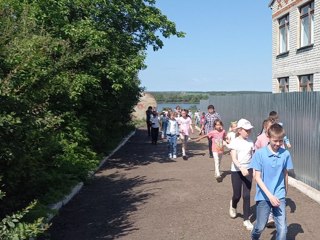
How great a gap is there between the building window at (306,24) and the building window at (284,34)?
6.26 ft

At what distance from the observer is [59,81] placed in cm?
912

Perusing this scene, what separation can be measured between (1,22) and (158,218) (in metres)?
3.93

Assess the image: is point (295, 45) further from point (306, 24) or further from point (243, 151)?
point (243, 151)

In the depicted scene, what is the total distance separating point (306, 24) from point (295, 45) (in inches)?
47.5

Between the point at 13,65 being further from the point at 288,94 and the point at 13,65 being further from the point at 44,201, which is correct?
the point at 288,94

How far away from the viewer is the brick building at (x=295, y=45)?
58.9 ft

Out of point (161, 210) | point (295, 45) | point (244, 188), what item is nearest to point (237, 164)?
point (244, 188)

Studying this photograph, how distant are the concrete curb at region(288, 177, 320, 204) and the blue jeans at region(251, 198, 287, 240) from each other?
326cm

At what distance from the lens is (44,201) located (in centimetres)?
823

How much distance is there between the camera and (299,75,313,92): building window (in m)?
18.6

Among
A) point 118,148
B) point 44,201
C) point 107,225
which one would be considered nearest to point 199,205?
point 107,225

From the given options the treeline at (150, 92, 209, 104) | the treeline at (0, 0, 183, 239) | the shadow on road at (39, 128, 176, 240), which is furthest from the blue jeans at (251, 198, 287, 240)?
the treeline at (150, 92, 209, 104)

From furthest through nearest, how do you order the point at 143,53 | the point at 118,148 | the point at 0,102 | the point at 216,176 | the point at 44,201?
the point at 118,148
the point at 143,53
the point at 216,176
the point at 44,201
the point at 0,102

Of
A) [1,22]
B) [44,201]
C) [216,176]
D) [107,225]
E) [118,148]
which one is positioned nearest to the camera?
[1,22]
